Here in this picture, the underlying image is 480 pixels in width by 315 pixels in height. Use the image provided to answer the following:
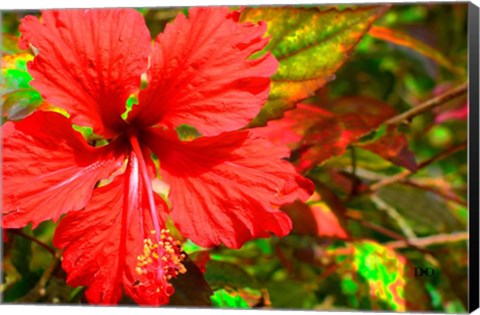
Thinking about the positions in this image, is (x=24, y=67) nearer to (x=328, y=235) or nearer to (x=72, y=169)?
(x=72, y=169)

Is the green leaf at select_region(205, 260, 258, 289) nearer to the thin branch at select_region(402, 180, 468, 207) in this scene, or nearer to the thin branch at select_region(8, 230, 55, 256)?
the thin branch at select_region(8, 230, 55, 256)

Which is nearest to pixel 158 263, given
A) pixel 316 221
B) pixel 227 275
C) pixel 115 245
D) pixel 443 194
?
pixel 115 245

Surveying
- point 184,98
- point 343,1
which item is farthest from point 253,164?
A: point 343,1

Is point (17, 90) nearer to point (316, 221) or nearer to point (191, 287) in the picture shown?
point (191, 287)

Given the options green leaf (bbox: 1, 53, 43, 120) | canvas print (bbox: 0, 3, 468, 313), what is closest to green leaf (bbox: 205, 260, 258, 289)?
canvas print (bbox: 0, 3, 468, 313)

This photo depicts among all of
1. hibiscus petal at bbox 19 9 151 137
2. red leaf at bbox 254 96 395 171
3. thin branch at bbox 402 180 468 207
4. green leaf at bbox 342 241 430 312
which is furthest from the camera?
thin branch at bbox 402 180 468 207

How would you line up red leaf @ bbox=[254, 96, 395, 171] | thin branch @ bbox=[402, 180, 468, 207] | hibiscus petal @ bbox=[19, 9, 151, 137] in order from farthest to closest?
thin branch @ bbox=[402, 180, 468, 207] < red leaf @ bbox=[254, 96, 395, 171] < hibiscus petal @ bbox=[19, 9, 151, 137]
